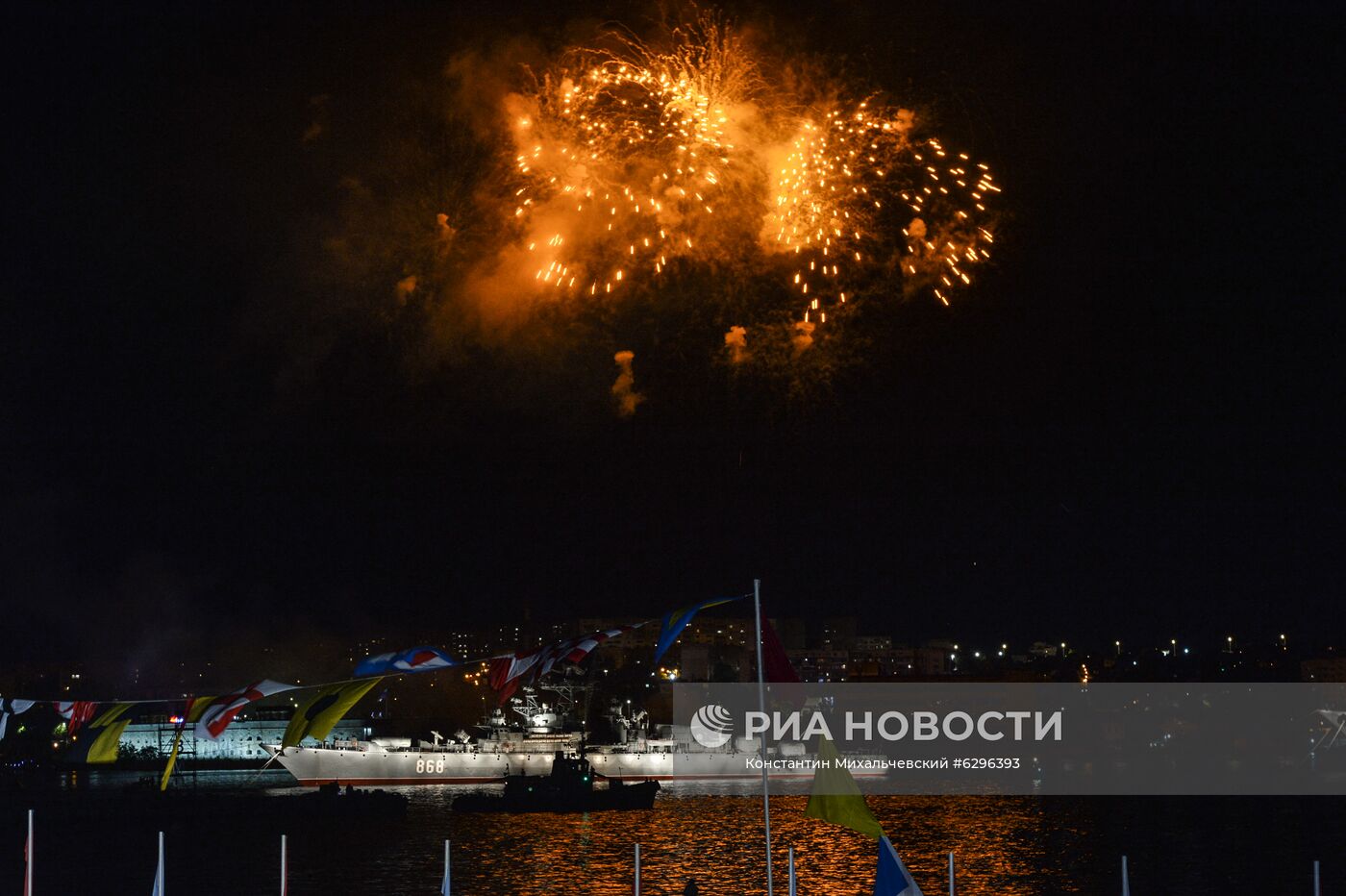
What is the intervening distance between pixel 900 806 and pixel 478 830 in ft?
68.7

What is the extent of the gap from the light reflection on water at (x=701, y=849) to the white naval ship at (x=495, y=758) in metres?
5.90

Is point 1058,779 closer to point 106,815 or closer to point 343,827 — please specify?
point 343,827

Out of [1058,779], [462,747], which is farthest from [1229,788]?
[462,747]

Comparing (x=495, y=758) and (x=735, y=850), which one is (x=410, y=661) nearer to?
(x=735, y=850)

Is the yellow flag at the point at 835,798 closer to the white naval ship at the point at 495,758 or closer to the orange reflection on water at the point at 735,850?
the orange reflection on water at the point at 735,850

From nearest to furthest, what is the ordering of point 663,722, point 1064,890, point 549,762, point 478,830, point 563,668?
point 1064,890 → point 478,830 → point 549,762 → point 563,668 → point 663,722

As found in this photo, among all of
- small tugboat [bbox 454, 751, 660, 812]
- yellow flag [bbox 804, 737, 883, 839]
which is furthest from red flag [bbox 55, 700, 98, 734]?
small tugboat [bbox 454, 751, 660, 812]

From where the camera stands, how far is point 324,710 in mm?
12820

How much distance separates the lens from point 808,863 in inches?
1510

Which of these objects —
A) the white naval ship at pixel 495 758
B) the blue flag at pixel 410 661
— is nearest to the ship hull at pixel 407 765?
the white naval ship at pixel 495 758

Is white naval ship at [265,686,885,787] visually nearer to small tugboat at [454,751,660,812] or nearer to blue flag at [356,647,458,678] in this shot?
small tugboat at [454,751,660,812]

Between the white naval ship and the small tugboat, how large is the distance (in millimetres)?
10711

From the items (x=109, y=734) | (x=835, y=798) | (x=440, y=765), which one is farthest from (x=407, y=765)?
(x=835, y=798)

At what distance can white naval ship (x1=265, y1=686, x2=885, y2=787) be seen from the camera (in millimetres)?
67875
